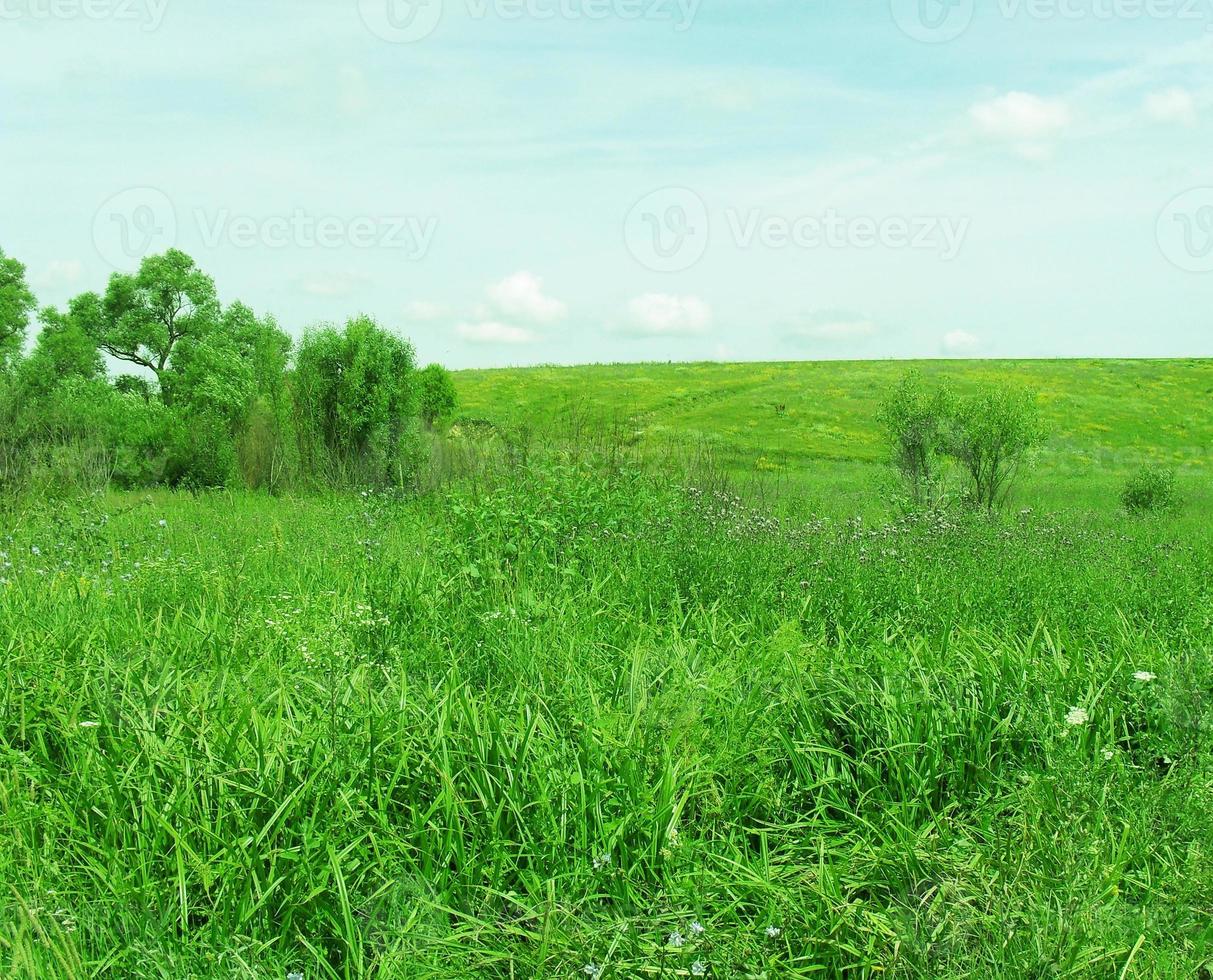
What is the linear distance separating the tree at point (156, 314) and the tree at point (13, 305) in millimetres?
2995

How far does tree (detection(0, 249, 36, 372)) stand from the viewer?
3688 cm

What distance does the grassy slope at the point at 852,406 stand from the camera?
2809 cm

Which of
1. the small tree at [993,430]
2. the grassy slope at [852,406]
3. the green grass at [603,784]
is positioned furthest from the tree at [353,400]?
the green grass at [603,784]

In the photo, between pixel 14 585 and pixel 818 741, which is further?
pixel 14 585

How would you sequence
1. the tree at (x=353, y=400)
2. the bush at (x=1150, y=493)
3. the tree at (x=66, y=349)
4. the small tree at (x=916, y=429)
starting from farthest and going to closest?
the tree at (x=66, y=349) → the bush at (x=1150, y=493) → the tree at (x=353, y=400) → the small tree at (x=916, y=429)

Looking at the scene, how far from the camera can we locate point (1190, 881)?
104 inches

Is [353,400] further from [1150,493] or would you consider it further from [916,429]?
[1150,493]

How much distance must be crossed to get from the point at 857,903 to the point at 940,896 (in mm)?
249

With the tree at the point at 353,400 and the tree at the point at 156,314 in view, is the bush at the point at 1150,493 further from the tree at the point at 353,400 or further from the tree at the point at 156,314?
the tree at the point at 156,314

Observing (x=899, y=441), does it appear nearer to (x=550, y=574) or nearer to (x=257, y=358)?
(x=550, y=574)

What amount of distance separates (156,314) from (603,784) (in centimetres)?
4149

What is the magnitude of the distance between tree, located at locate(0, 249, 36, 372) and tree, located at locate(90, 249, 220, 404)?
300 cm

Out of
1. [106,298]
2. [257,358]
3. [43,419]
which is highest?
[106,298]

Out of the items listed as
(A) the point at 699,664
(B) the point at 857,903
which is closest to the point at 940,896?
(B) the point at 857,903
